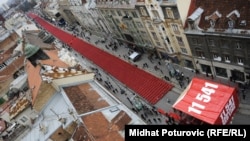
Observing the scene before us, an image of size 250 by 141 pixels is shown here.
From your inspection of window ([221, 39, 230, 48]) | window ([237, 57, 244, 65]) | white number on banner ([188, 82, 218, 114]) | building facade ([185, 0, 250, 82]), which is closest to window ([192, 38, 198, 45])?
building facade ([185, 0, 250, 82])

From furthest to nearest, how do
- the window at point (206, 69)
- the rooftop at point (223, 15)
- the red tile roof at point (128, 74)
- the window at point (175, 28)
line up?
the red tile roof at point (128, 74) → the window at point (175, 28) → the window at point (206, 69) → the rooftop at point (223, 15)

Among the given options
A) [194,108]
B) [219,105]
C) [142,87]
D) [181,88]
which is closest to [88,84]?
[142,87]

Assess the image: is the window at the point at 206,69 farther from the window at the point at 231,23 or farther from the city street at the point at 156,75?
the window at the point at 231,23

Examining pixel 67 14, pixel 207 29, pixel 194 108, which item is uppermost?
pixel 207 29

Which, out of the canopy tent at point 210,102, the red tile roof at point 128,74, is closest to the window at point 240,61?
the canopy tent at point 210,102

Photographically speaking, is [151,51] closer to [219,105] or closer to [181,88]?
[181,88]

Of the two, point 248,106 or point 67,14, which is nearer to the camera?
point 248,106

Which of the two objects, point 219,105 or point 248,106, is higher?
point 219,105

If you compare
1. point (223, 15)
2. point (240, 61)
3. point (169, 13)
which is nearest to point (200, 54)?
point (240, 61)
